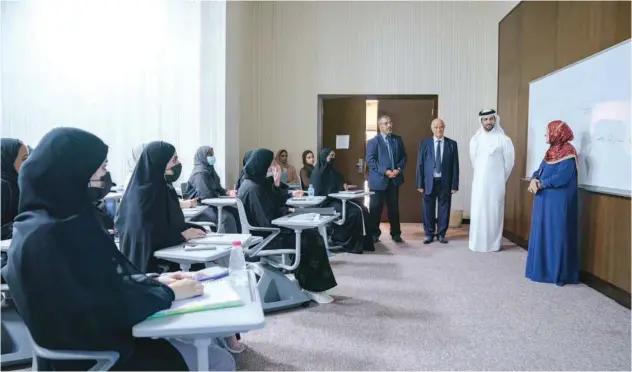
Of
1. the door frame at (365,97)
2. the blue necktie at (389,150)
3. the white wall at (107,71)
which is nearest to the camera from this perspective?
the white wall at (107,71)

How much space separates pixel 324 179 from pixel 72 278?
4.59 m

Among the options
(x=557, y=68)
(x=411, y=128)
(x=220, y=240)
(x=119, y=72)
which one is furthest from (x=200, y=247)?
(x=411, y=128)

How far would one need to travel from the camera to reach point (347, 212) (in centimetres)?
555

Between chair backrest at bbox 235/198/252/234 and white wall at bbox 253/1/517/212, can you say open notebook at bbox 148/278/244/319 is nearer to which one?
chair backrest at bbox 235/198/252/234

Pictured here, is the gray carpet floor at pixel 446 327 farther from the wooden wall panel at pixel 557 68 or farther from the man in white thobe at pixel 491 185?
the man in white thobe at pixel 491 185

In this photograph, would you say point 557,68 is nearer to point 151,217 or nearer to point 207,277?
point 151,217

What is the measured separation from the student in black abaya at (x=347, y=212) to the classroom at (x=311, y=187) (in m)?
0.03

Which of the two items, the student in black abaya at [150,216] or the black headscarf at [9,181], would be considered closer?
the student in black abaya at [150,216]

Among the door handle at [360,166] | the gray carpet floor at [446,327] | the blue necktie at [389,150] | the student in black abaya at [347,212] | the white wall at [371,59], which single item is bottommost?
the gray carpet floor at [446,327]

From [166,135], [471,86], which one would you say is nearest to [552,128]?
[471,86]

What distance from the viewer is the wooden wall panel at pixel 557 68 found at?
362cm

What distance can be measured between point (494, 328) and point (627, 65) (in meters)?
2.17

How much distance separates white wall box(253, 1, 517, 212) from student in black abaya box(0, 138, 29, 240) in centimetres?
505

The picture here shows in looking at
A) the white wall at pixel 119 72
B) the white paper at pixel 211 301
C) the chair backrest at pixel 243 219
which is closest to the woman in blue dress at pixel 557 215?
the chair backrest at pixel 243 219
